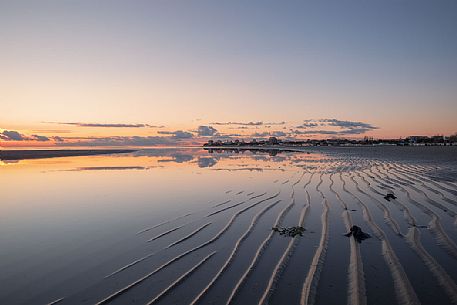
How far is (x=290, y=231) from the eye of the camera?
910 cm

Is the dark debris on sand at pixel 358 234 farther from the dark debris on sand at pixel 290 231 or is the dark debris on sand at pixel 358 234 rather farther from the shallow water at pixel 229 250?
the dark debris on sand at pixel 290 231

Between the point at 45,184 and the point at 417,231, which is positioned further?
the point at 45,184

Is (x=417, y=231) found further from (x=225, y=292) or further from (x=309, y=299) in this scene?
(x=225, y=292)

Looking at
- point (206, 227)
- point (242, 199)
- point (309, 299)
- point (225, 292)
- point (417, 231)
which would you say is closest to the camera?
point (309, 299)

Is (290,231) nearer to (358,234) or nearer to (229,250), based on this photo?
(358,234)

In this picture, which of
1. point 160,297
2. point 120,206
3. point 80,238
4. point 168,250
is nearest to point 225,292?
point 160,297

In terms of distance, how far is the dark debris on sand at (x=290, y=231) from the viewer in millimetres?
8913

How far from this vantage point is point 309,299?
5.22 meters

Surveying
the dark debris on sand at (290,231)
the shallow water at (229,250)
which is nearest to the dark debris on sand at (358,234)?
the shallow water at (229,250)

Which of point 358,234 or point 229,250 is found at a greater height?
point 358,234

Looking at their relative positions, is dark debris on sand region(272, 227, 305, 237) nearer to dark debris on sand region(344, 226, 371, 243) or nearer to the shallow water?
the shallow water

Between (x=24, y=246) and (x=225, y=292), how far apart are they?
19.0 feet

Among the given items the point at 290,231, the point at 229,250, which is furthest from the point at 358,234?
the point at 229,250

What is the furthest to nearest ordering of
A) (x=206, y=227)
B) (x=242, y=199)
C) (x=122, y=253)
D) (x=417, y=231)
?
1. (x=242, y=199)
2. (x=206, y=227)
3. (x=417, y=231)
4. (x=122, y=253)
